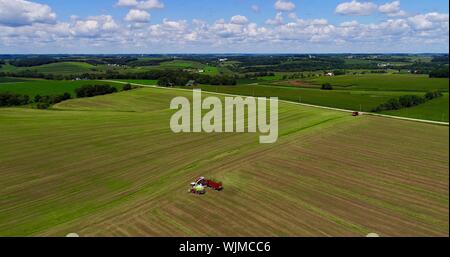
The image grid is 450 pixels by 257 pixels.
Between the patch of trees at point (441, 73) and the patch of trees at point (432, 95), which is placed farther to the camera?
the patch of trees at point (432, 95)

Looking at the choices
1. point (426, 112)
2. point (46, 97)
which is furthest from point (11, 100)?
point (426, 112)

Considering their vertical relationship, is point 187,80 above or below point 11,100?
above

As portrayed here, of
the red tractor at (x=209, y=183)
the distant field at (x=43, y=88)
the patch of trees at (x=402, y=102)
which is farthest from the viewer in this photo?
the distant field at (x=43, y=88)

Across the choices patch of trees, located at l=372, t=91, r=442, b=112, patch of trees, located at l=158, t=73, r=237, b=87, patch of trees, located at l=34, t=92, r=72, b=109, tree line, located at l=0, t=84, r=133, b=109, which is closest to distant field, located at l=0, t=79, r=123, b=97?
tree line, located at l=0, t=84, r=133, b=109

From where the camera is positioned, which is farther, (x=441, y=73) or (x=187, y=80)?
(x=187, y=80)

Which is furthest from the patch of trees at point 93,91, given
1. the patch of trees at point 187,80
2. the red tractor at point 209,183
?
the red tractor at point 209,183

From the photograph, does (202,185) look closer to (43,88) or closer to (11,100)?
(11,100)

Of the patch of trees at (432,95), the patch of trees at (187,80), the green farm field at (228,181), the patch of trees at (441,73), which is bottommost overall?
the green farm field at (228,181)

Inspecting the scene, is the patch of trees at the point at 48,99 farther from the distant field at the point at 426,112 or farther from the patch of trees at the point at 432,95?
the patch of trees at the point at 432,95

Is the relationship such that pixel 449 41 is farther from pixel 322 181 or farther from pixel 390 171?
pixel 390 171

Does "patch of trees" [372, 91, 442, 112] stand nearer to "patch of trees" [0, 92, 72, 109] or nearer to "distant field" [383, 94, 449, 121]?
"distant field" [383, 94, 449, 121]

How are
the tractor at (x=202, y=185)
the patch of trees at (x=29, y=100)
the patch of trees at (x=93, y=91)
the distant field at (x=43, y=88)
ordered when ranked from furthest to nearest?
the distant field at (x=43, y=88), the patch of trees at (x=93, y=91), the patch of trees at (x=29, y=100), the tractor at (x=202, y=185)
